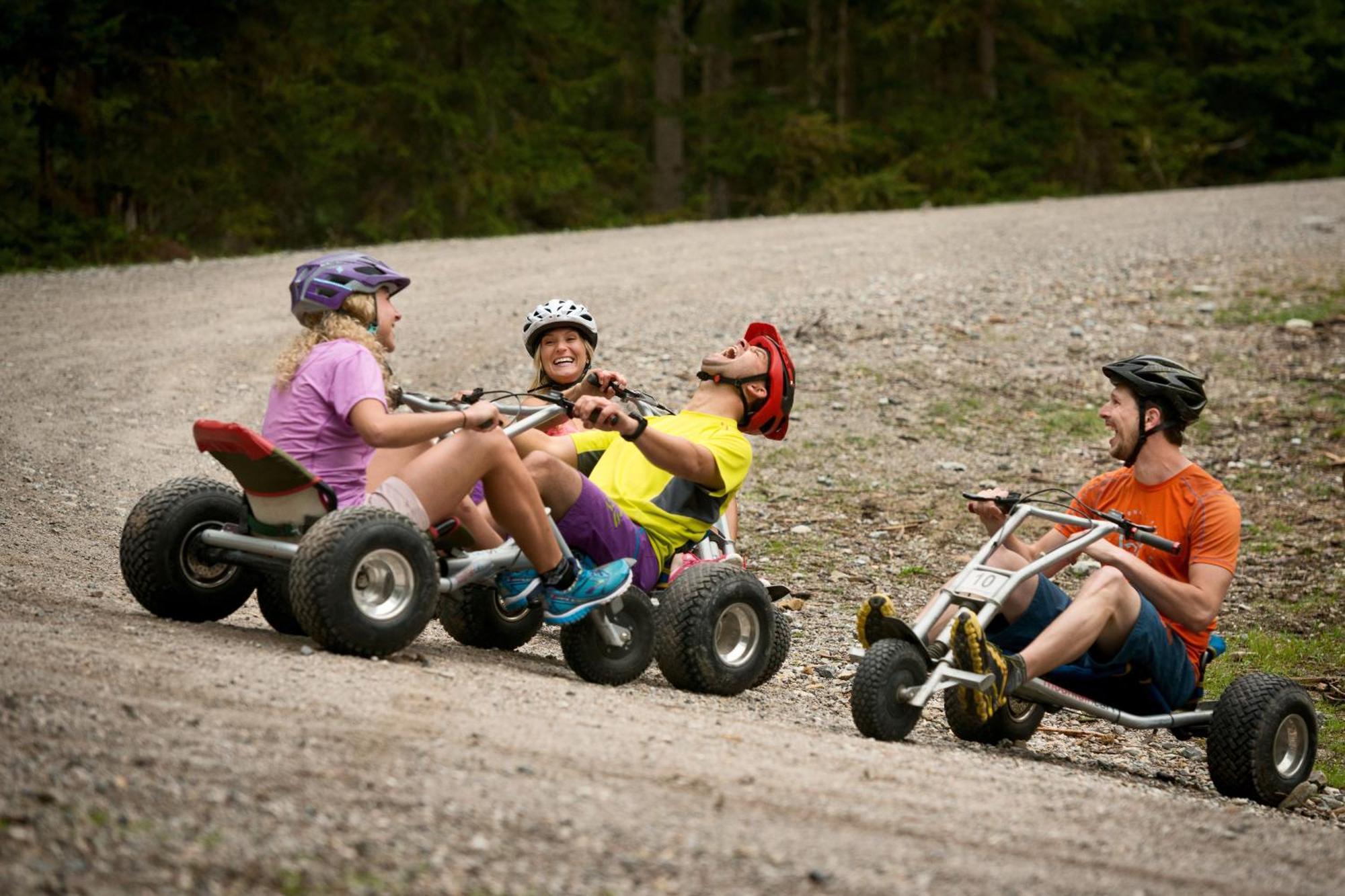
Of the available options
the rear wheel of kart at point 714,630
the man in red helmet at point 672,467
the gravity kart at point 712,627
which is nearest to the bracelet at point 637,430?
the man in red helmet at point 672,467

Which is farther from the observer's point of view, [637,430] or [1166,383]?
[1166,383]

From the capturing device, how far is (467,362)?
39.1 feet

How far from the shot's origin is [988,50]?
29.4 meters

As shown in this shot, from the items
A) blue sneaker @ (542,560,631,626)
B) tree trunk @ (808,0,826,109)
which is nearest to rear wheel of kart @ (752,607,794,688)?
blue sneaker @ (542,560,631,626)

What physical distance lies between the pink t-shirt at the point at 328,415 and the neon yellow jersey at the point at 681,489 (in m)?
1.07

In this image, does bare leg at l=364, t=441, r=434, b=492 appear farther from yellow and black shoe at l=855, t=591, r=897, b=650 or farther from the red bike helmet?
yellow and black shoe at l=855, t=591, r=897, b=650

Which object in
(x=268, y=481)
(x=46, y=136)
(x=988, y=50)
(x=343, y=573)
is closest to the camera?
(x=343, y=573)

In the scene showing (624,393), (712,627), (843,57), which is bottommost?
(712,627)

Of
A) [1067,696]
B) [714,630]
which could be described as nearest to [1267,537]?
[1067,696]

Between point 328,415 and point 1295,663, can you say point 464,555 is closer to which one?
point 328,415

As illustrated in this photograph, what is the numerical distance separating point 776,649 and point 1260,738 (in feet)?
5.83

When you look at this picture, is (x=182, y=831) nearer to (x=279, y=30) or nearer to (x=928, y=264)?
(x=928, y=264)

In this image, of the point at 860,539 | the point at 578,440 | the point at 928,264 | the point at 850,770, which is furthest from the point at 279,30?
the point at 850,770

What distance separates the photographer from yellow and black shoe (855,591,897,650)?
5004 mm
